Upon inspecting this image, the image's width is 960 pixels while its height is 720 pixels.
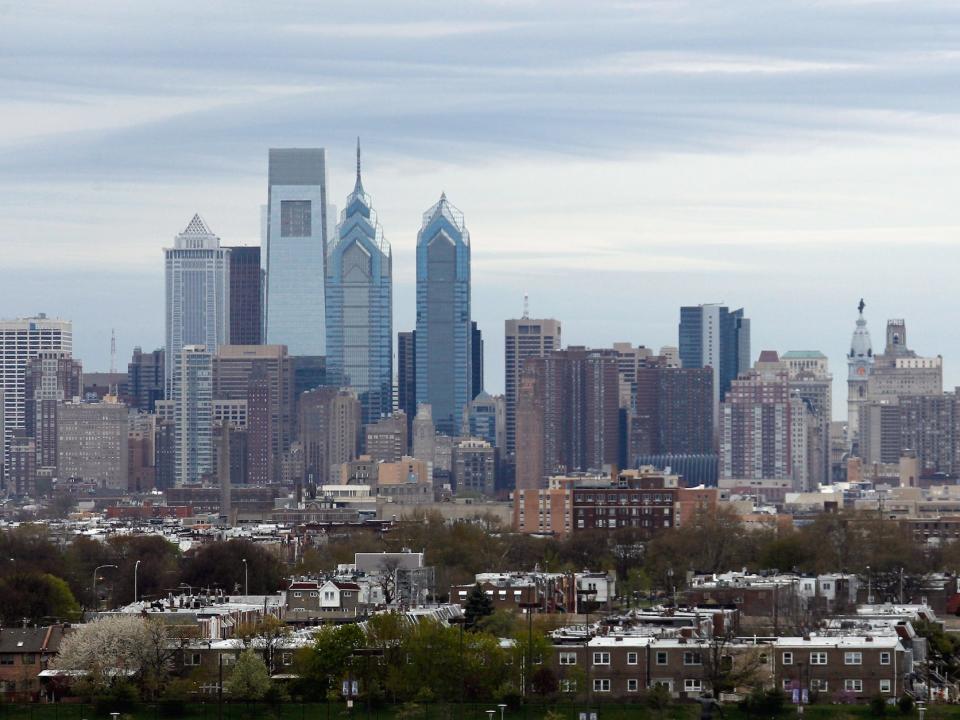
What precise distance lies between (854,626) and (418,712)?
17902 mm

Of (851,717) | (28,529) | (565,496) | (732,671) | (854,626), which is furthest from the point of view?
(565,496)

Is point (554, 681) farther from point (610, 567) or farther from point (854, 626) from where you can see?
point (610, 567)

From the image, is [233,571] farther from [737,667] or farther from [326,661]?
[737,667]

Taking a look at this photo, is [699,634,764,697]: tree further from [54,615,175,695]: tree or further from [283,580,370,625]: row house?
[283,580,370,625]: row house

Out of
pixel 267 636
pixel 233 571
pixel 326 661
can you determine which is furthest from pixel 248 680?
pixel 233 571

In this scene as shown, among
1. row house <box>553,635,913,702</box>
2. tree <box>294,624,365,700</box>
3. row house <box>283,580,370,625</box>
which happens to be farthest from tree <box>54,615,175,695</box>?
row house <box>283,580,370,625</box>

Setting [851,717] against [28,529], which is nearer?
[851,717]

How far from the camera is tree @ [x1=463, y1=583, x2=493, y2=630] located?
92.5 metres

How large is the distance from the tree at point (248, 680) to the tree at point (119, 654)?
2.52 metres

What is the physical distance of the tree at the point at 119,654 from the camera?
7650 cm

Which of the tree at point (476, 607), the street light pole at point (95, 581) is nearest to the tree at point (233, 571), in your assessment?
the street light pole at point (95, 581)

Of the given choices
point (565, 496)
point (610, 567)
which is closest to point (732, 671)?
point (610, 567)

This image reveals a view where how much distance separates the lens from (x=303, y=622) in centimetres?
9644

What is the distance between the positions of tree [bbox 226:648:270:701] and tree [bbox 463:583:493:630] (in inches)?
642
